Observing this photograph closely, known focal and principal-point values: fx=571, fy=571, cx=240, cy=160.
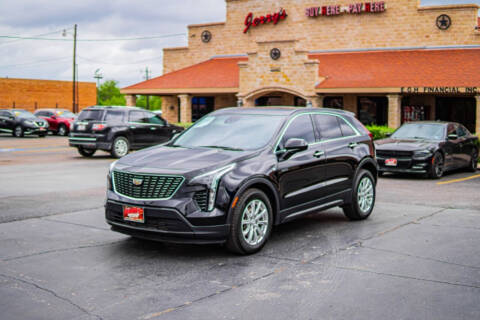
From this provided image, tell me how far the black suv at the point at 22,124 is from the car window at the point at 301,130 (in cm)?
3021

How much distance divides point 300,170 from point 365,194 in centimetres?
200

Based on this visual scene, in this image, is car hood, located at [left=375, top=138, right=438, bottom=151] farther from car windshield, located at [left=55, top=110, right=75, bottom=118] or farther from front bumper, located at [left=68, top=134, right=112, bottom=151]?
car windshield, located at [left=55, top=110, right=75, bottom=118]

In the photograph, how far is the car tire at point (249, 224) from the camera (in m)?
6.39

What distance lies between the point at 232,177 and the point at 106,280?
69.2 inches

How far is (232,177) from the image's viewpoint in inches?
252

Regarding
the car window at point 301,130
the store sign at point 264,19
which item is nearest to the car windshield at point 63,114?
the store sign at point 264,19

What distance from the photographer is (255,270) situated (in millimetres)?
6035

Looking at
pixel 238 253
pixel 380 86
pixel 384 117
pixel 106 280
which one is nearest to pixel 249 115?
pixel 238 253

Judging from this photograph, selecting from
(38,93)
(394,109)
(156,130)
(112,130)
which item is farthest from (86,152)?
(38,93)

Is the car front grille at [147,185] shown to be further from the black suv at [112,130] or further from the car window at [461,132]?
the black suv at [112,130]

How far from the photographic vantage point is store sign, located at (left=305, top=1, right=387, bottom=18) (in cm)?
3241

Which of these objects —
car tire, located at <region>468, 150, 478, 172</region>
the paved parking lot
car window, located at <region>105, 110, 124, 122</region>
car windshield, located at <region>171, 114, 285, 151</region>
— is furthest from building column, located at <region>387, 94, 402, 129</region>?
car windshield, located at <region>171, 114, 285, 151</region>

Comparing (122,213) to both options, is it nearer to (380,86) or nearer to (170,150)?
(170,150)

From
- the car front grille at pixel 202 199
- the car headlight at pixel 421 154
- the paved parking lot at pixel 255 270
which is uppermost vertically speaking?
the car front grille at pixel 202 199
